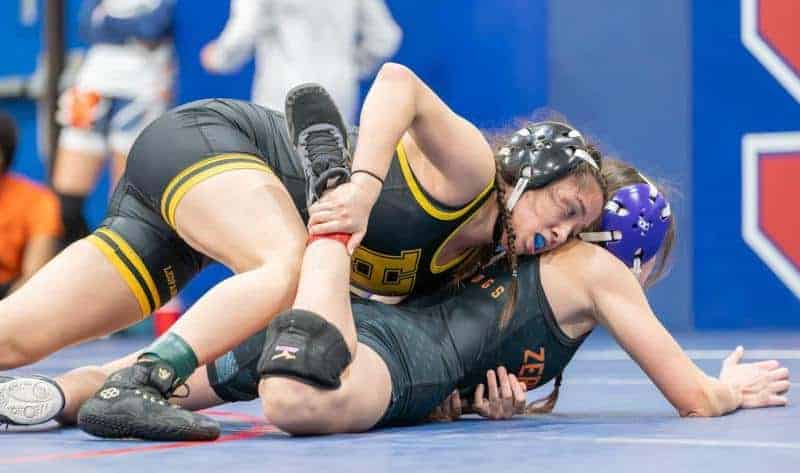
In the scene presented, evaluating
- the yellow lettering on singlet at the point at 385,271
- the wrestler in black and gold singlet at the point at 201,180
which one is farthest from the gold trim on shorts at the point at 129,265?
the yellow lettering on singlet at the point at 385,271

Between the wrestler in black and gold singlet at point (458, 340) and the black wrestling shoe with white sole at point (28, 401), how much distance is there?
0.36 metres

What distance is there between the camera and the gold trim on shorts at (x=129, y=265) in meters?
3.42

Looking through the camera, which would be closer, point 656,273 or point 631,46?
point 656,273

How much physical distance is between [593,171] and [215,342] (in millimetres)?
972

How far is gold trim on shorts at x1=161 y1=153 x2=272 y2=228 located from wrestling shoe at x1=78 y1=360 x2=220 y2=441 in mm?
508

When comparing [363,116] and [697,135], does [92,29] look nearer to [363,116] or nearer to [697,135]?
[697,135]

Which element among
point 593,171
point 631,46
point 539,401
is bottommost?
point 539,401

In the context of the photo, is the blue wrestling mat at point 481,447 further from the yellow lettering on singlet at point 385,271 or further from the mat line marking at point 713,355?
the mat line marking at point 713,355

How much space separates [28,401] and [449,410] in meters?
0.90

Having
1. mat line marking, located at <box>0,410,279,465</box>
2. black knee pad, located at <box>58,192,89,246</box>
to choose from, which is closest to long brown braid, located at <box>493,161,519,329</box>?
mat line marking, located at <box>0,410,279,465</box>

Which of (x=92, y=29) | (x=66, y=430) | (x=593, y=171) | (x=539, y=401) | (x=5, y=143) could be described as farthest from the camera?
(x=92, y=29)

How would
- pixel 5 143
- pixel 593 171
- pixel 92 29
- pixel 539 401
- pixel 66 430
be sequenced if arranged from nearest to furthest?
1. pixel 66 430
2. pixel 593 171
3. pixel 539 401
4. pixel 5 143
5. pixel 92 29

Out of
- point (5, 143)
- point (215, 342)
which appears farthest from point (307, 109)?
point (5, 143)

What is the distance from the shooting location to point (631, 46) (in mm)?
6941
